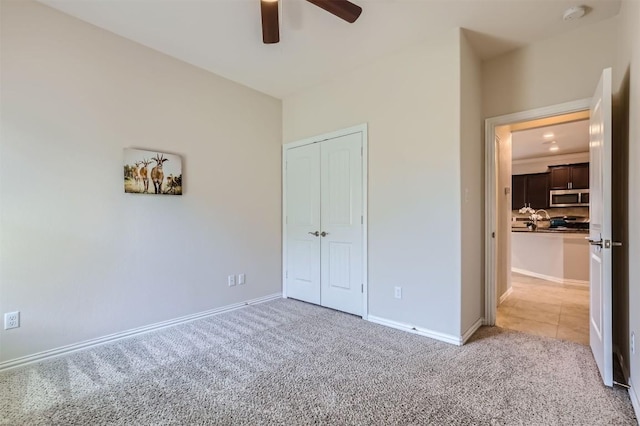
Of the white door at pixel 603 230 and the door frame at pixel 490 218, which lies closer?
the white door at pixel 603 230

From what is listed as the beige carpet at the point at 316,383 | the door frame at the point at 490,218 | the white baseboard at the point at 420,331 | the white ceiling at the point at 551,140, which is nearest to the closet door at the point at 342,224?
the white baseboard at the point at 420,331

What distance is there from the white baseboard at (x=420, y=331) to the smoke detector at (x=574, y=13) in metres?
2.75

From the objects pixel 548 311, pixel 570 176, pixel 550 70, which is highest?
pixel 550 70

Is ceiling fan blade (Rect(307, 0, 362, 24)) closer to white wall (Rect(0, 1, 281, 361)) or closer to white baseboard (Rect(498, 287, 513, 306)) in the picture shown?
white wall (Rect(0, 1, 281, 361))

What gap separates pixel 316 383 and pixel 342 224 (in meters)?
1.84

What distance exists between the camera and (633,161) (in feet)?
6.10

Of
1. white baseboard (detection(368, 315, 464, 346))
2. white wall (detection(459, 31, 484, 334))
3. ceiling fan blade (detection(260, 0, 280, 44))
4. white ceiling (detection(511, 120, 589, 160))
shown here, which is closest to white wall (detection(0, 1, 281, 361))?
ceiling fan blade (detection(260, 0, 280, 44))

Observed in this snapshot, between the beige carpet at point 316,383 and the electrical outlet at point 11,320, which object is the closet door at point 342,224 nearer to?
the beige carpet at point 316,383

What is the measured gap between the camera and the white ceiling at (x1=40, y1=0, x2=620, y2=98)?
2371mm

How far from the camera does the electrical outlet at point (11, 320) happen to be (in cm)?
224

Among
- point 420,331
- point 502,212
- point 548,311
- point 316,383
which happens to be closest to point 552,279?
point 548,311

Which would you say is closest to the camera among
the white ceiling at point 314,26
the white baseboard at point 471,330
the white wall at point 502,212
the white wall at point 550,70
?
the white ceiling at point 314,26

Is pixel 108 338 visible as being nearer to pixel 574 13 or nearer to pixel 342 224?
pixel 342 224

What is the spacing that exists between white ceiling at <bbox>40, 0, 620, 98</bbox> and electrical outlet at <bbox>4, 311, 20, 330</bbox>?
2.36m
